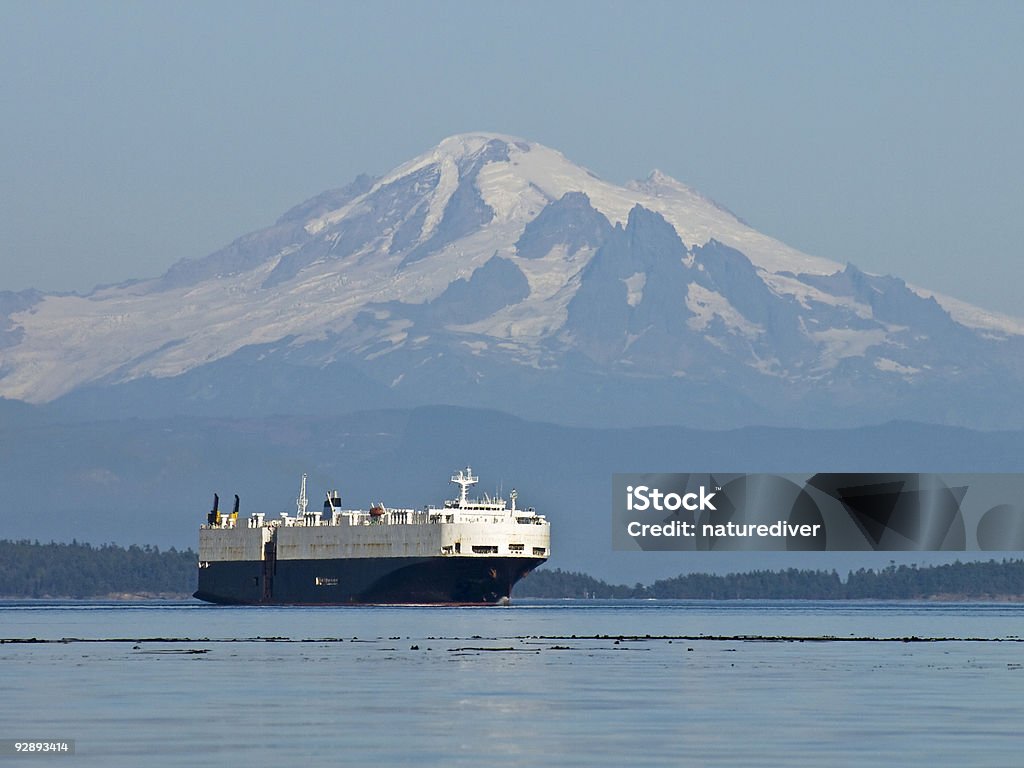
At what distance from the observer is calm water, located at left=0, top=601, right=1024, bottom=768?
5612 cm

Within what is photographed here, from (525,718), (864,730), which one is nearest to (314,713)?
(525,718)

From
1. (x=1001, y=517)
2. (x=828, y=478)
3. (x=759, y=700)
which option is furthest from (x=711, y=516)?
(x=759, y=700)

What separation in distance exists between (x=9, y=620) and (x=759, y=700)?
13119cm

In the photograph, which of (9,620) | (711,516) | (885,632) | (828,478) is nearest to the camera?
(828,478)

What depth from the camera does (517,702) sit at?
72688 mm

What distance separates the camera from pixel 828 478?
12294cm

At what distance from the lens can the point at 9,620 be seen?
7623 inches

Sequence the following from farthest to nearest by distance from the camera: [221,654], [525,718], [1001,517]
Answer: [1001,517], [221,654], [525,718]

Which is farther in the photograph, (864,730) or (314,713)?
(314,713)

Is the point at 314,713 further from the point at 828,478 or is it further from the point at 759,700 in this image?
the point at 828,478

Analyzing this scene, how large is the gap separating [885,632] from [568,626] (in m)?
28.1

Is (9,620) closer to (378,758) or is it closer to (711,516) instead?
(711,516)

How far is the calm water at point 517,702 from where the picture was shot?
184ft

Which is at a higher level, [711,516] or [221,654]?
[711,516]
